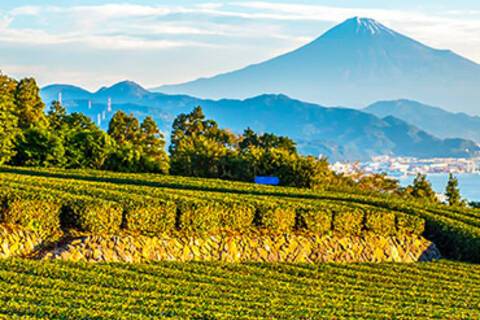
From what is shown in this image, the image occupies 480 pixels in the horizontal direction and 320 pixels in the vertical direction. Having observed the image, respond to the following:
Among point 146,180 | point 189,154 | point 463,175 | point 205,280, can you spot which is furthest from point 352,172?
point 463,175

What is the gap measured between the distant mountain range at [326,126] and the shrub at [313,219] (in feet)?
361

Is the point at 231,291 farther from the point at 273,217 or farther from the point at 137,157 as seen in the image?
the point at 137,157

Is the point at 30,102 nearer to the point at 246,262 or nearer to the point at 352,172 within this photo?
the point at 352,172

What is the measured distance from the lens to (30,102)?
35344mm

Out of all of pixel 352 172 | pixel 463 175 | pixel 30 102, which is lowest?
pixel 463 175

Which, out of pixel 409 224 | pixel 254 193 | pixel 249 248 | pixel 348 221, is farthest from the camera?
pixel 254 193

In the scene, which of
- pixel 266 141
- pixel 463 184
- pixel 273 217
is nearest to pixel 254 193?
pixel 273 217

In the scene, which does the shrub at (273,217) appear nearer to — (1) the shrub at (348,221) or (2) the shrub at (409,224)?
(1) the shrub at (348,221)

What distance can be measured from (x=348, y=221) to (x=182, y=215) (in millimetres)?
3812

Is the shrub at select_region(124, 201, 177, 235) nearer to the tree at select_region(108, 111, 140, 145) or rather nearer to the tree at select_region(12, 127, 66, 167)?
the tree at select_region(12, 127, 66, 167)

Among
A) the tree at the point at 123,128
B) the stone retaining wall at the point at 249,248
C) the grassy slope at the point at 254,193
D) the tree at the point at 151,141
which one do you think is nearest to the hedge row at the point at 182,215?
the stone retaining wall at the point at 249,248

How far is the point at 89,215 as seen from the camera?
12125 mm

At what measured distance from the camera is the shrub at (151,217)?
41.4 ft

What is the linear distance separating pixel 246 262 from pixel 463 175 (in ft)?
323
